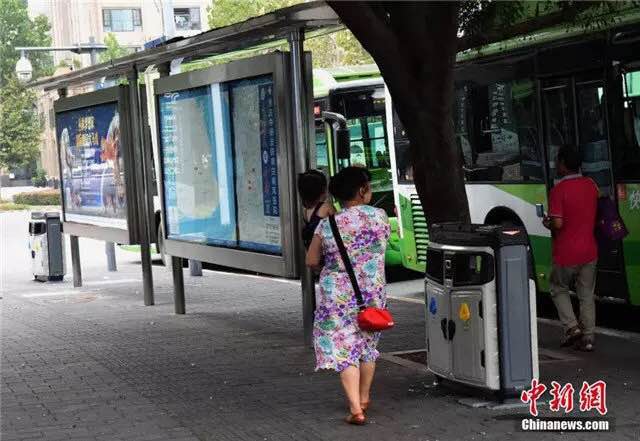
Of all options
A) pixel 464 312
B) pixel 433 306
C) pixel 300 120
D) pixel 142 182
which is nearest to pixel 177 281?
pixel 142 182

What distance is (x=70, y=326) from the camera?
12680 millimetres

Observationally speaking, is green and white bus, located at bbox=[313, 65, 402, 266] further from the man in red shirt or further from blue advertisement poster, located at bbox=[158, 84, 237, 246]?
the man in red shirt

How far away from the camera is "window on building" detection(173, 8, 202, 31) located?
8644 cm

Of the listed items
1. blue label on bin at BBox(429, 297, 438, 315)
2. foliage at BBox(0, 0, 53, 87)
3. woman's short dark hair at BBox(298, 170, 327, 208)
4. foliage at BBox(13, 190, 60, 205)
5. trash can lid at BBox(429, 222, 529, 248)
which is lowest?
foliage at BBox(13, 190, 60, 205)

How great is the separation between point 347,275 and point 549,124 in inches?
216

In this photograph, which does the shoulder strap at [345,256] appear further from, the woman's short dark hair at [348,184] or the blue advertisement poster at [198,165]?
the blue advertisement poster at [198,165]

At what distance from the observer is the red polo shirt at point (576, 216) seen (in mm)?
9383

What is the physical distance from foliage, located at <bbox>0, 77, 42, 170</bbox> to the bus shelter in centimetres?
5749

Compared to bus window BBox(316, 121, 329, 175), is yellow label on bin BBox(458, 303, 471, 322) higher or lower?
lower

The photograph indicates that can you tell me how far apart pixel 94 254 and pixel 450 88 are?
17.4 metres

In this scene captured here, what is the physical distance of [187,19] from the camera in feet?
285

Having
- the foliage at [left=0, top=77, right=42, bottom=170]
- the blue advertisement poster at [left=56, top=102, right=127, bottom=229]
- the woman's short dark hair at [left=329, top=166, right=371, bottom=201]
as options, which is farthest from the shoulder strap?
the foliage at [left=0, top=77, right=42, bottom=170]

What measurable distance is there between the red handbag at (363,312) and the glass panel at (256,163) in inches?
138

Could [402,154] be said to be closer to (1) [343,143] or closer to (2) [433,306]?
(1) [343,143]
